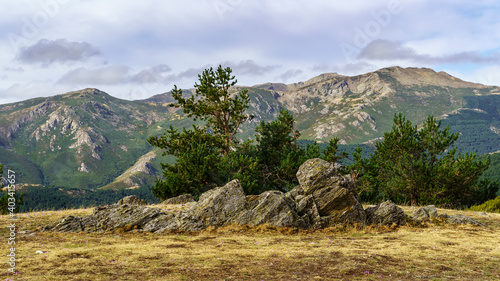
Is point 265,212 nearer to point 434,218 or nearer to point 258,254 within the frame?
point 258,254

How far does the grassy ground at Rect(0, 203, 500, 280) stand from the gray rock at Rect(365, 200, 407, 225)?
5.92 ft

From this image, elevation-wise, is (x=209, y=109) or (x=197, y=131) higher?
(x=209, y=109)

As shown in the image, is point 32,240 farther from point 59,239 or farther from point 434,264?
point 434,264

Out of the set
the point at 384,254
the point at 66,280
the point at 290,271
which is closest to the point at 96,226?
the point at 66,280

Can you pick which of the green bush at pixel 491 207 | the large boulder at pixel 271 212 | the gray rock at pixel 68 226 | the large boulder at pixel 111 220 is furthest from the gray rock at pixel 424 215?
the gray rock at pixel 68 226

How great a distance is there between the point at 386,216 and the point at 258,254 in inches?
524

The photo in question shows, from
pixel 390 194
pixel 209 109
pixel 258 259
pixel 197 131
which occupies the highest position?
pixel 209 109

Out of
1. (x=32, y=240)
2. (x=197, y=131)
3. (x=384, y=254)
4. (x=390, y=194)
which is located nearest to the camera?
(x=384, y=254)

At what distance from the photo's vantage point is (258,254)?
52.7 ft

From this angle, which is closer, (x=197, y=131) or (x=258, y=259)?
(x=258, y=259)

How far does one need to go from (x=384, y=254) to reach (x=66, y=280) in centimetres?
1397

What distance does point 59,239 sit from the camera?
61.1ft

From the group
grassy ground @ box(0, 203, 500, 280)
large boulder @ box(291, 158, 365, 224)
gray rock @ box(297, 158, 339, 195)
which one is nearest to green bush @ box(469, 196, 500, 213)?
grassy ground @ box(0, 203, 500, 280)

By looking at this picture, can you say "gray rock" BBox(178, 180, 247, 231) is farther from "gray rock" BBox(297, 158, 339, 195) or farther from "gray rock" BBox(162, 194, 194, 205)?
"gray rock" BBox(162, 194, 194, 205)
